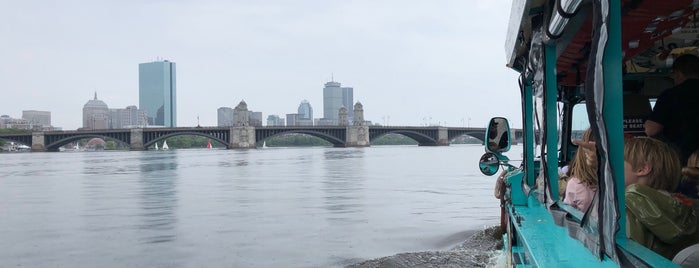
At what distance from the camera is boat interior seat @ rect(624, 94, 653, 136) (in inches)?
221

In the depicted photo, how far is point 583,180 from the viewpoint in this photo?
3049 mm

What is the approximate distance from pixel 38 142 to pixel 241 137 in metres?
34.1

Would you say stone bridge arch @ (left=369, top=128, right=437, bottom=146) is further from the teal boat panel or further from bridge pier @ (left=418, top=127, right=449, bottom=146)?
the teal boat panel

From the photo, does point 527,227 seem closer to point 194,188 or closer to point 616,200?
point 616,200

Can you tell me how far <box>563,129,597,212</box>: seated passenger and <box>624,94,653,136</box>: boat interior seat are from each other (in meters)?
2.72

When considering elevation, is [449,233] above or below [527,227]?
below

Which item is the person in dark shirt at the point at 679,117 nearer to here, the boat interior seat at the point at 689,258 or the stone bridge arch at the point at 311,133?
the boat interior seat at the point at 689,258

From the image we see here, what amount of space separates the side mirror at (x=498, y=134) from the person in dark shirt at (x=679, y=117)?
2197 millimetres

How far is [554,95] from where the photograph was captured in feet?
11.9

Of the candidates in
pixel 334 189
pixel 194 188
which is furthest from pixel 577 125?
pixel 194 188

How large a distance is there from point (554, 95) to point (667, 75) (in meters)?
3.31

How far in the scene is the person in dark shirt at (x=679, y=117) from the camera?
3674 mm

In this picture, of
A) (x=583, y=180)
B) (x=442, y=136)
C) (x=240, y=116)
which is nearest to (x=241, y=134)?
(x=240, y=116)

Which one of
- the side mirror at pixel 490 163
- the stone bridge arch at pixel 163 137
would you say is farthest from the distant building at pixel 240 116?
the side mirror at pixel 490 163
